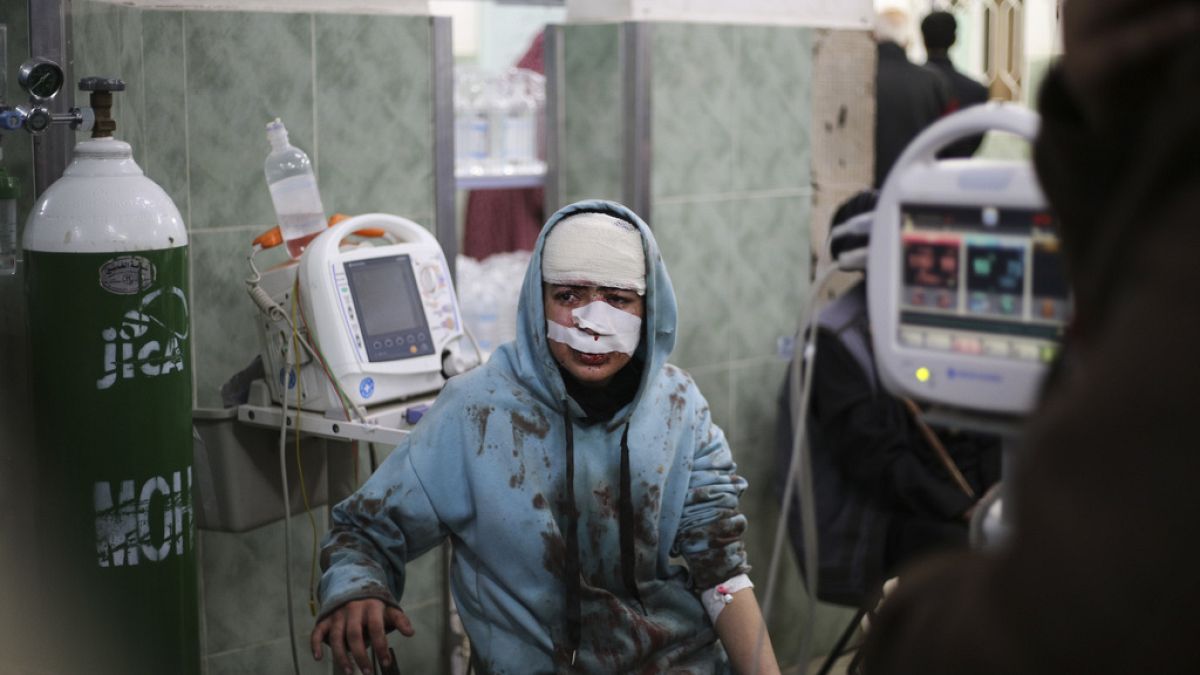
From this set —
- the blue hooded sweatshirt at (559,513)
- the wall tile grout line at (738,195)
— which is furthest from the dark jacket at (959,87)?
the blue hooded sweatshirt at (559,513)

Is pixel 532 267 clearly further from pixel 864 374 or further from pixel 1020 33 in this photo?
pixel 1020 33

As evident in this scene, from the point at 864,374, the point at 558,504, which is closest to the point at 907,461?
the point at 864,374

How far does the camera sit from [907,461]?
285 centimetres

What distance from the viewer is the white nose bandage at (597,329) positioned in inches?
90.9

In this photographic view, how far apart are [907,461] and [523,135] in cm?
159

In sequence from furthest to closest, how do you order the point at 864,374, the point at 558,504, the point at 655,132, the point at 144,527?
the point at 655,132 < the point at 864,374 < the point at 144,527 < the point at 558,504

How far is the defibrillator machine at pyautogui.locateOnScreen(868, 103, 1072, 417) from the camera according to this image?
51.0 inches

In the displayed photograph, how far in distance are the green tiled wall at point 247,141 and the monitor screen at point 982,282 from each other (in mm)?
1919

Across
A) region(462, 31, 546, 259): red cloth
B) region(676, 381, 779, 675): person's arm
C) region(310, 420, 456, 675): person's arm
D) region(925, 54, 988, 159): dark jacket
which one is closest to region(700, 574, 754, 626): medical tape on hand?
region(676, 381, 779, 675): person's arm

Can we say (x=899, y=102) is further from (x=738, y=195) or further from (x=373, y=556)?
(x=373, y=556)

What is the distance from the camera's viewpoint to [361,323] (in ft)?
9.21

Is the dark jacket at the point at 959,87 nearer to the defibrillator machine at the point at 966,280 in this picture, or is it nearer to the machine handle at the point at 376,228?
the machine handle at the point at 376,228

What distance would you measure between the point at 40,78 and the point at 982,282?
175 centimetres

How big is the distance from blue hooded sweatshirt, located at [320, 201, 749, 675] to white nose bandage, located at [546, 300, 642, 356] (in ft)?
0.16
